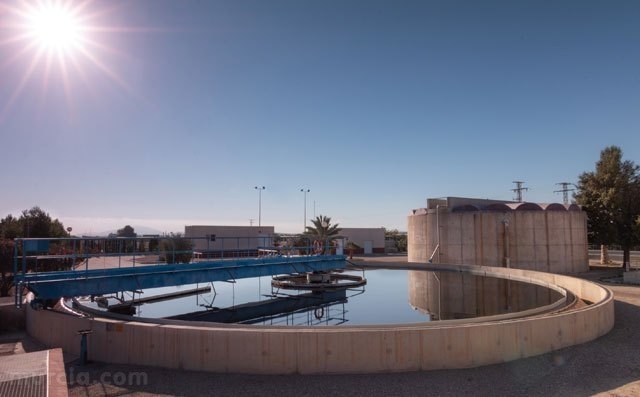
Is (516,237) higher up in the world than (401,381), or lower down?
higher up

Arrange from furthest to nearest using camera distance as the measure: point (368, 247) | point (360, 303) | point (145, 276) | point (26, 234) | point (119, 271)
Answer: point (368, 247) → point (26, 234) → point (360, 303) → point (119, 271) → point (145, 276)

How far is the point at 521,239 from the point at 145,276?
99.6 feet

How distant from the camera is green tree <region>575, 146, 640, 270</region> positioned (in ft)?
116

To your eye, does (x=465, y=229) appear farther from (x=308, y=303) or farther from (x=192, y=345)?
(x=192, y=345)

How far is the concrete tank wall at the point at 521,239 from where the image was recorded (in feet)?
114

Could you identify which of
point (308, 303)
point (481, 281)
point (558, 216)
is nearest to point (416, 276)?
point (481, 281)

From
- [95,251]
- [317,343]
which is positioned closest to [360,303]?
[317,343]

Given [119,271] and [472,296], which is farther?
[472,296]

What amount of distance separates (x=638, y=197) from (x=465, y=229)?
14818mm

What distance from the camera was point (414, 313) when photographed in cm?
1722

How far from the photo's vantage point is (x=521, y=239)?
34938 millimetres

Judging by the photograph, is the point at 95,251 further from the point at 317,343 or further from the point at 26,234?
the point at 317,343

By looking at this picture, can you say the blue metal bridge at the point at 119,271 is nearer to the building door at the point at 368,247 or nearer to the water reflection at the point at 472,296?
the water reflection at the point at 472,296

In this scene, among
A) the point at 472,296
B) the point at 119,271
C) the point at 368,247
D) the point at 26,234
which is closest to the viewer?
the point at 119,271
